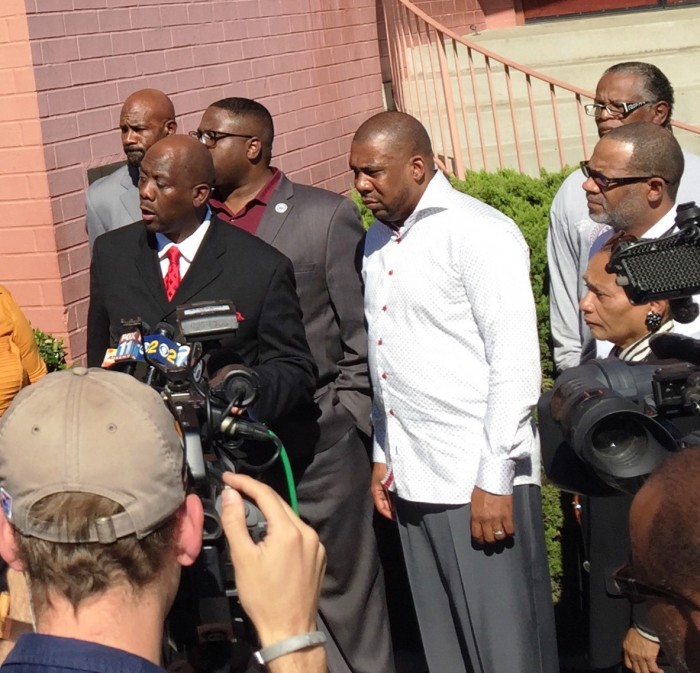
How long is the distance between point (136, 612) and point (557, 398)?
1.34 m

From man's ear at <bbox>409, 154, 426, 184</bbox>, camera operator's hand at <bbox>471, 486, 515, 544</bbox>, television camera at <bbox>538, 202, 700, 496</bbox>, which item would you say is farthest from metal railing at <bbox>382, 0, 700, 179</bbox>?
television camera at <bbox>538, 202, 700, 496</bbox>

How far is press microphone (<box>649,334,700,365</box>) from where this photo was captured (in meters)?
2.77

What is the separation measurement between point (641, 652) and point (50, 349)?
115 inches

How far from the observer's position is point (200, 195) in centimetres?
420

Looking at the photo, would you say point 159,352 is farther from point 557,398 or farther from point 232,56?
point 232,56

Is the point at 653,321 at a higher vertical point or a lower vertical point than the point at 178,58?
lower

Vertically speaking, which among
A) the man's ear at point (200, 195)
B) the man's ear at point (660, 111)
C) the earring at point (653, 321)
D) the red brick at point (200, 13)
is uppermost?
the red brick at point (200, 13)

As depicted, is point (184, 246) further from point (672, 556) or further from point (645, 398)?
point (672, 556)

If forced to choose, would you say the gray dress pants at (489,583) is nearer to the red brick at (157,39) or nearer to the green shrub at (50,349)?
the green shrub at (50,349)

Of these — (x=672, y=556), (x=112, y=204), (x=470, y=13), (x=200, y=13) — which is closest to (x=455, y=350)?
(x=112, y=204)

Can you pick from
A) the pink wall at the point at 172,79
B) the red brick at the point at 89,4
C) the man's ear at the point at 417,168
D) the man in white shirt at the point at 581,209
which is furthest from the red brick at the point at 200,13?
the man's ear at the point at 417,168

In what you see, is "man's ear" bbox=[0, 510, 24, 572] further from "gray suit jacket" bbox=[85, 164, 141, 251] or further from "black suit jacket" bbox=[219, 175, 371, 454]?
"gray suit jacket" bbox=[85, 164, 141, 251]

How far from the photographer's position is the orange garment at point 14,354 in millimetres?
4273

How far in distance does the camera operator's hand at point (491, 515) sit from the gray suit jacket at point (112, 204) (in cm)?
189
